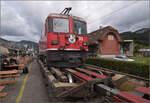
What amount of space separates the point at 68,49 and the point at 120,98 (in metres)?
3.22

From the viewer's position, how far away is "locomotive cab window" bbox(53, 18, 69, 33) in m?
4.77

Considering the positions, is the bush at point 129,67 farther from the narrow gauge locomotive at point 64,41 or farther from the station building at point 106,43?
the station building at point 106,43

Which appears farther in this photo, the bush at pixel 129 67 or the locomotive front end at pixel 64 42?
the bush at pixel 129 67

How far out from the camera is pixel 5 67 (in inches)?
281

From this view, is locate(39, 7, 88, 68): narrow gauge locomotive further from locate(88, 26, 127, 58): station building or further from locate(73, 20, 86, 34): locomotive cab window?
locate(88, 26, 127, 58): station building

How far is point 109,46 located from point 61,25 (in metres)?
19.0

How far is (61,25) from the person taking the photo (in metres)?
4.93

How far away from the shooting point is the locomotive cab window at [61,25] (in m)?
4.77

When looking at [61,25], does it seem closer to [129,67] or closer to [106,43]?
[129,67]

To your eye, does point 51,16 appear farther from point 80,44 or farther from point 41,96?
point 41,96

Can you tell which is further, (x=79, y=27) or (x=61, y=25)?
(x=79, y=27)

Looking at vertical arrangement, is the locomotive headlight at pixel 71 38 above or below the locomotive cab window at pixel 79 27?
below

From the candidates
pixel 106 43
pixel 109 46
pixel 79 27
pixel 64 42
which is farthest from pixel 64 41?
pixel 109 46

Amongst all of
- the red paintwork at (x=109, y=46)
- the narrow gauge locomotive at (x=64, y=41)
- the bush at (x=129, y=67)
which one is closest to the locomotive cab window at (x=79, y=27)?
the narrow gauge locomotive at (x=64, y=41)
